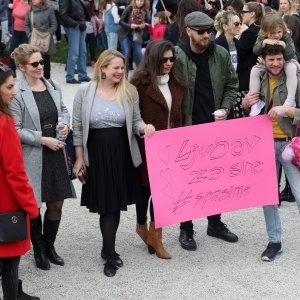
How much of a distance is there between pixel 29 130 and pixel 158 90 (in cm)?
102

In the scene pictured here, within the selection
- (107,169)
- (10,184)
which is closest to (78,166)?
(107,169)

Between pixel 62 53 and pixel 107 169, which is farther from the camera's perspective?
pixel 62 53

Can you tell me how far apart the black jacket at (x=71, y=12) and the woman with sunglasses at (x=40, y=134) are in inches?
289

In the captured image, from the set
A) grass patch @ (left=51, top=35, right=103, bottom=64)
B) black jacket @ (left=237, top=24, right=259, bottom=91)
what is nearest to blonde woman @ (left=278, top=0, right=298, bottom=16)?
black jacket @ (left=237, top=24, right=259, bottom=91)

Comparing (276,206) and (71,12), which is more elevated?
(71,12)

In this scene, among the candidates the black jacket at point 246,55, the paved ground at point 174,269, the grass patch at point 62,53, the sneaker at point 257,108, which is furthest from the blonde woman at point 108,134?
the grass patch at point 62,53

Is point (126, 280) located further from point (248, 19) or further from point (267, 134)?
point (248, 19)

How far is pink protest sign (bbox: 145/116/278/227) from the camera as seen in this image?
514 cm

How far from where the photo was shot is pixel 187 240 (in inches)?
221

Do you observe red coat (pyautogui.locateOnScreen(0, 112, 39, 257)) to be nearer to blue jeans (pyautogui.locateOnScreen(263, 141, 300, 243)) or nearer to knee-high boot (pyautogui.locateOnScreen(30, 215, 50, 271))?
knee-high boot (pyautogui.locateOnScreen(30, 215, 50, 271))

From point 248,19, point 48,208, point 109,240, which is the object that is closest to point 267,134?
point 109,240

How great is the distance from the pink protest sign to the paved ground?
395mm

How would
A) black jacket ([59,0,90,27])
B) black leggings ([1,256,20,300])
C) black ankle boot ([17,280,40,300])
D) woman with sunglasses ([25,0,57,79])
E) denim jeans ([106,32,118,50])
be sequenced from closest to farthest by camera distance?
black leggings ([1,256,20,300]) → black ankle boot ([17,280,40,300]) → woman with sunglasses ([25,0,57,79]) → black jacket ([59,0,90,27]) → denim jeans ([106,32,118,50])

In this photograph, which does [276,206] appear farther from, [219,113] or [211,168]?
[219,113]
